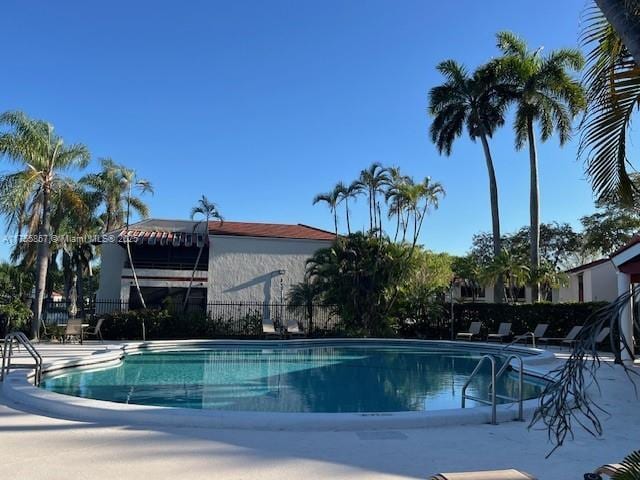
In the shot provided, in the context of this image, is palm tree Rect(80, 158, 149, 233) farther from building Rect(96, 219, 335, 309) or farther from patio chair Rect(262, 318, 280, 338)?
patio chair Rect(262, 318, 280, 338)

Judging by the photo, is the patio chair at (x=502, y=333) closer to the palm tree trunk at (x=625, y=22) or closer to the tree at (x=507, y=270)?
the tree at (x=507, y=270)

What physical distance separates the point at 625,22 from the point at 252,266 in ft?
89.9

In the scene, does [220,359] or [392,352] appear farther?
[392,352]

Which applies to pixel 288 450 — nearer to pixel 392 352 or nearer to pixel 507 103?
pixel 392 352

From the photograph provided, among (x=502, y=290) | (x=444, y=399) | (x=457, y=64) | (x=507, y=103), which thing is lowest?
(x=444, y=399)

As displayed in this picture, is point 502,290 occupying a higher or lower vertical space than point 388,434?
higher

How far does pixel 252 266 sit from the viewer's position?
2992cm

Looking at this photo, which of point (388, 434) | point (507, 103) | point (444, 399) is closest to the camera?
point (388, 434)

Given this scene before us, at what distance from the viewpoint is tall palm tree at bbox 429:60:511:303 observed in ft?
98.4

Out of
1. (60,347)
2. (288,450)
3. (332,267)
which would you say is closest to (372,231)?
(332,267)

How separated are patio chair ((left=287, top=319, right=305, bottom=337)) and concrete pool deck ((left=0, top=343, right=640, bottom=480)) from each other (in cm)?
1688

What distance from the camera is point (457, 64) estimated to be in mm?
30953

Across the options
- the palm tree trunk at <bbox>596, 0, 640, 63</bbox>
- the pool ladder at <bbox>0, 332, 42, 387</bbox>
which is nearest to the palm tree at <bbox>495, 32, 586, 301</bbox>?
the pool ladder at <bbox>0, 332, 42, 387</bbox>

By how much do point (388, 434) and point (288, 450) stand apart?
4.69 ft
